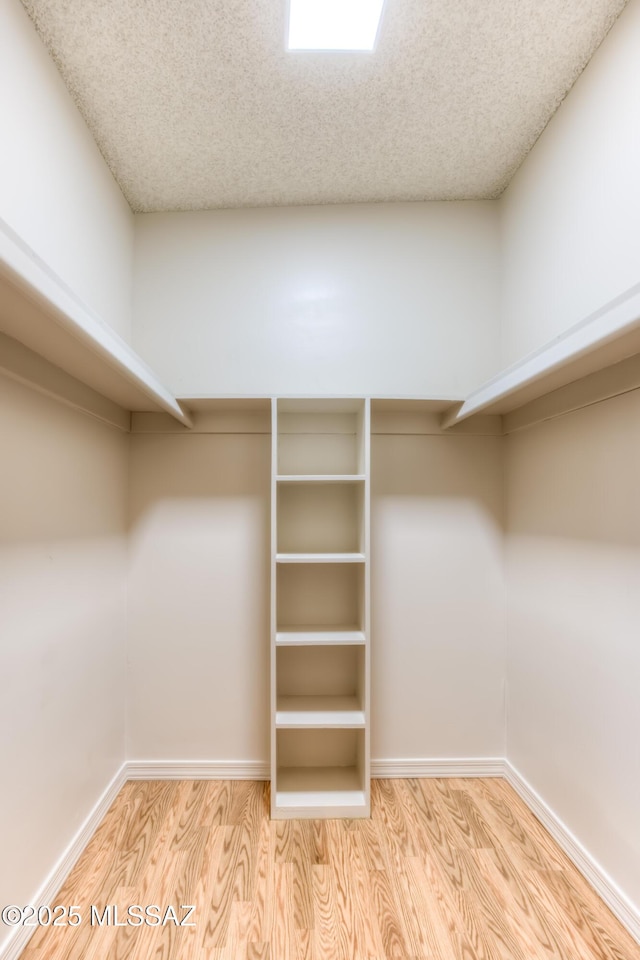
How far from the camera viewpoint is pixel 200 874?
5.81 ft

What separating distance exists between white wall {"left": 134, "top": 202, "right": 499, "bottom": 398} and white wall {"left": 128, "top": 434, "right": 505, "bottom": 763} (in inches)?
13.8

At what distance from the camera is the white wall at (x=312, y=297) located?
2.49 metres

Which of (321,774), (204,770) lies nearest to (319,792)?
(321,774)

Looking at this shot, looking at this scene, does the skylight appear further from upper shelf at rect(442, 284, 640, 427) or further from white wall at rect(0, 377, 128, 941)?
white wall at rect(0, 377, 128, 941)

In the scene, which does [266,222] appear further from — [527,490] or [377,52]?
[527,490]

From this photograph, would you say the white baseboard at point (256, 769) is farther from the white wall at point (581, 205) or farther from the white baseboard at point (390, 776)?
the white wall at point (581, 205)

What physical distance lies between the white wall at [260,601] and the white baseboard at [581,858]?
0.90 feet

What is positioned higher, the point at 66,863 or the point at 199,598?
the point at 199,598

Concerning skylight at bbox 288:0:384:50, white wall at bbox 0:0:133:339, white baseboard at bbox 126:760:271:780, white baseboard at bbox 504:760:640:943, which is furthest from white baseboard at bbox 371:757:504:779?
skylight at bbox 288:0:384:50

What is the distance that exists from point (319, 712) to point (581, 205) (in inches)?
89.9

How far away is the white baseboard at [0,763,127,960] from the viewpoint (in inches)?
56.1

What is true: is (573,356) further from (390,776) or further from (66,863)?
(66,863)

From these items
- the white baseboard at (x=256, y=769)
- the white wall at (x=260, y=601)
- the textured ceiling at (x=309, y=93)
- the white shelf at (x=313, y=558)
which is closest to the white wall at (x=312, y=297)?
the textured ceiling at (x=309, y=93)

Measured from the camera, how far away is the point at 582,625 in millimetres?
1810
